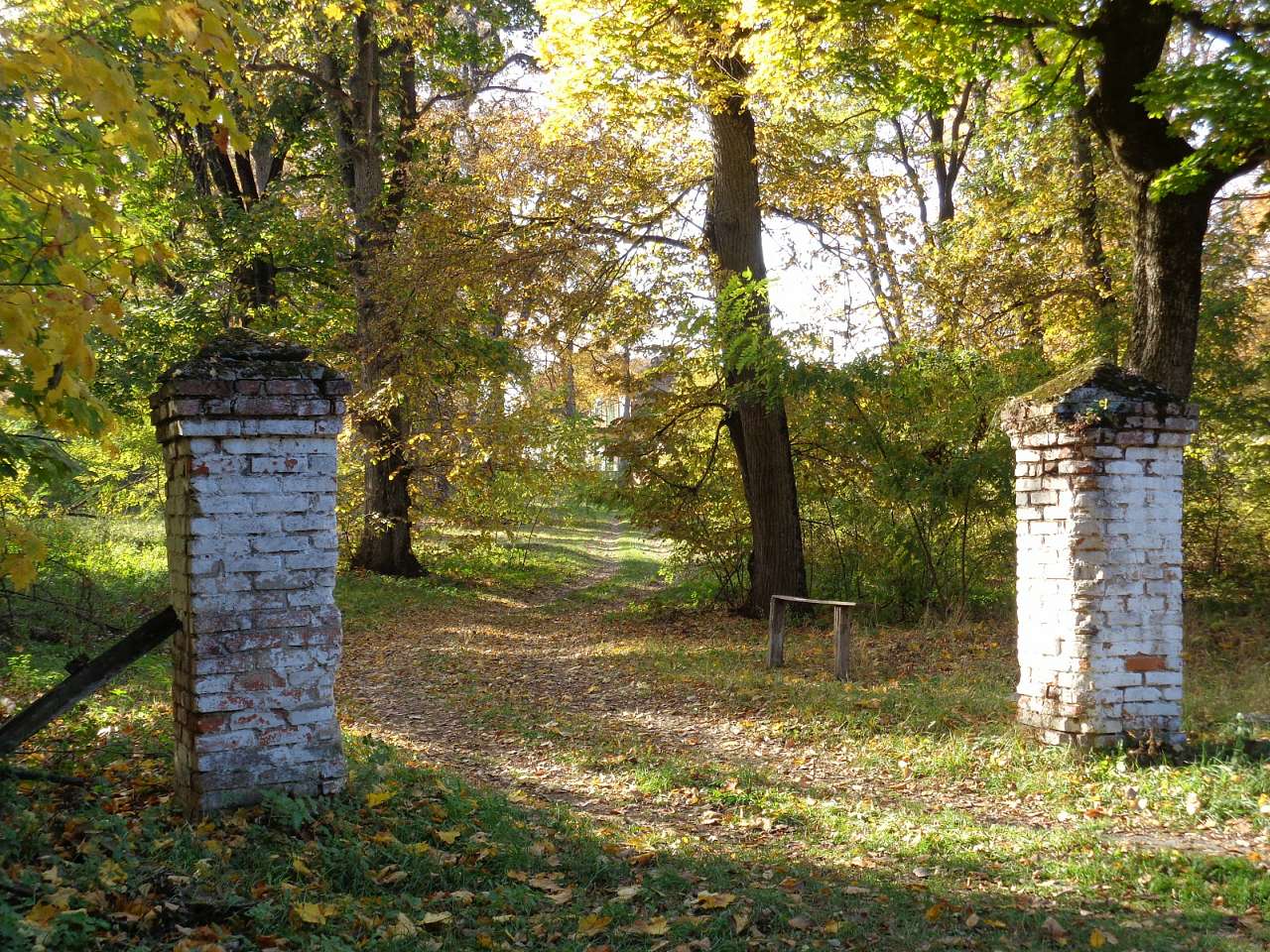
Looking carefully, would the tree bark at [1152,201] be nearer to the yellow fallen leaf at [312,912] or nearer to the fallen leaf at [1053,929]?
the fallen leaf at [1053,929]

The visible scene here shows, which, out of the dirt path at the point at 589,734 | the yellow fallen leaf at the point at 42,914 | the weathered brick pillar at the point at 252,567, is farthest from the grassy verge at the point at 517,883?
the dirt path at the point at 589,734

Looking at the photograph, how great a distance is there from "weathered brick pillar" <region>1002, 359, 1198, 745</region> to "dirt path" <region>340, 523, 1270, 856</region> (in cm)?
97

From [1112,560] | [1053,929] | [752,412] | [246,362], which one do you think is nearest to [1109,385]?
[1112,560]

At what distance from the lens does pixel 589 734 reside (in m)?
7.77

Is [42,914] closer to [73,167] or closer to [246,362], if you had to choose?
[246,362]

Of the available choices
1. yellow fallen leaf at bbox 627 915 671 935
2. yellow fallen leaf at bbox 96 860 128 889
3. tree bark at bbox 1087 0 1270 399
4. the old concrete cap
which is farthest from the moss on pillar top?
tree bark at bbox 1087 0 1270 399

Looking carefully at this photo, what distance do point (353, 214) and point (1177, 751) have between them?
13939mm

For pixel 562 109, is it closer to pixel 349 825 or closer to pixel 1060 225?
pixel 1060 225

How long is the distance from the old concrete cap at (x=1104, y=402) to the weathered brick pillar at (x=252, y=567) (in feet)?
15.0

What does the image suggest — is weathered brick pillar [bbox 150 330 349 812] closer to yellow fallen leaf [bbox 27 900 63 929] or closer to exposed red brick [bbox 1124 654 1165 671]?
yellow fallen leaf [bbox 27 900 63 929]

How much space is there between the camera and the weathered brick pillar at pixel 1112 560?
6.25 metres

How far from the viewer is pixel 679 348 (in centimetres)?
1311

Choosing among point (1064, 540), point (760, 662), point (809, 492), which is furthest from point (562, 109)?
point (1064, 540)

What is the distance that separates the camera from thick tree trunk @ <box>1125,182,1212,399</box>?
8.70 metres
